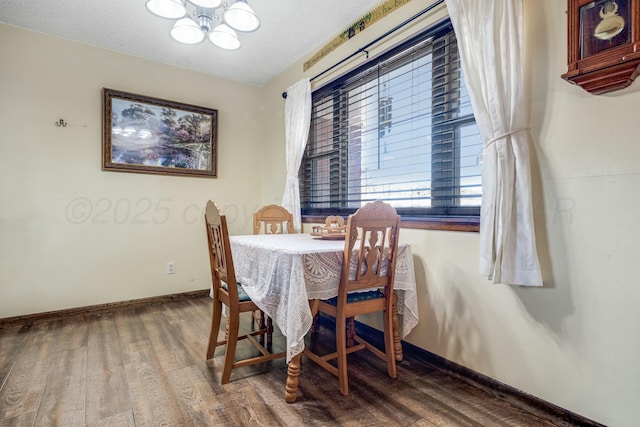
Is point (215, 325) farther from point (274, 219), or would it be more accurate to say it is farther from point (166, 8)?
point (166, 8)

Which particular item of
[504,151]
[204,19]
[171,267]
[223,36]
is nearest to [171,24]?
[204,19]

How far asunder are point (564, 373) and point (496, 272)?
50 centimetres

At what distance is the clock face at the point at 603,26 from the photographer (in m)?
1.17

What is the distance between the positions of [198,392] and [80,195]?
2.29 meters

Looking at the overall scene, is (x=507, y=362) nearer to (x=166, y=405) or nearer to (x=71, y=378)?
(x=166, y=405)

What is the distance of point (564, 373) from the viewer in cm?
139

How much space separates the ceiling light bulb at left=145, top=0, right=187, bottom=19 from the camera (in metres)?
1.92

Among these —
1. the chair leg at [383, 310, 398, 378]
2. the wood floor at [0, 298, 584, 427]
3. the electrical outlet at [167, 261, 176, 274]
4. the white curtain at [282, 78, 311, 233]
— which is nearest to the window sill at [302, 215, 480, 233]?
the chair leg at [383, 310, 398, 378]

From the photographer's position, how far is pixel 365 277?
5.43 feet

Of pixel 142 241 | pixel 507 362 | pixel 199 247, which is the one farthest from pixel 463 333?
pixel 142 241

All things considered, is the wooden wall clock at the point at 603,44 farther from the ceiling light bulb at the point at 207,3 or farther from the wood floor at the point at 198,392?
the ceiling light bulb at the point at 207,3

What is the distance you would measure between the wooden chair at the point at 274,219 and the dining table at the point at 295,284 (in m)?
1.00

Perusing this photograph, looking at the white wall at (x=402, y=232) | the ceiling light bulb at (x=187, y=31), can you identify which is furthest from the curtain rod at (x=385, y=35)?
the ceiling light bulb at (x=187, y=31)

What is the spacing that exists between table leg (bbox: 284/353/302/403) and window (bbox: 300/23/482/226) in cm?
117
